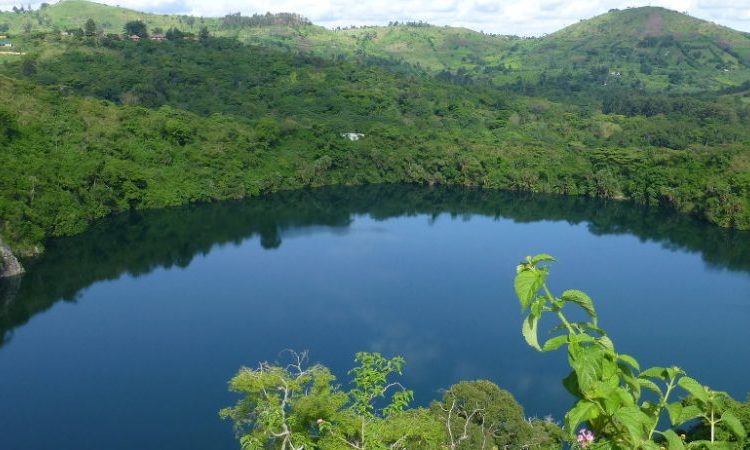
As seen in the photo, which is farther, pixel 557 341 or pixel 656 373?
pixel 656 373

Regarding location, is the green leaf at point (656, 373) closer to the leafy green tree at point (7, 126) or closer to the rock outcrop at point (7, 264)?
the rock outcrop at point (7, 264)

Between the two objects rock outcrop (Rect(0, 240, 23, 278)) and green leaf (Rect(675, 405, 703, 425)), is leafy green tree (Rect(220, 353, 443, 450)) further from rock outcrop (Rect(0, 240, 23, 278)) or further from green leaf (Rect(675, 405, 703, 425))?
rock outcrop (Rect(0, 240, 23, 278))

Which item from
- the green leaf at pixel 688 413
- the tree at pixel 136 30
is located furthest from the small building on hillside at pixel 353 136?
the green leaf at pixel 688 413

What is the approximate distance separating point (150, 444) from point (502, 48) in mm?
176539

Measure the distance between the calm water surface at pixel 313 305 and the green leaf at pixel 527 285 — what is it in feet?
71.2

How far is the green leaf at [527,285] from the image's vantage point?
2.85m

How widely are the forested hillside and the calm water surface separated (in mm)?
3416

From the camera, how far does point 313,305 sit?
117ft

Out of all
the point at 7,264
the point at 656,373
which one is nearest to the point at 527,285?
the point at 656,373

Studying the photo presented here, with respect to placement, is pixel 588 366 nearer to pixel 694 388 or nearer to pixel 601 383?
pixel 601 383

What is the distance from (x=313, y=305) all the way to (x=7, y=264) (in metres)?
18.3

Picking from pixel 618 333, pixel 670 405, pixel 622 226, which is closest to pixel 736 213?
pixel 622 226

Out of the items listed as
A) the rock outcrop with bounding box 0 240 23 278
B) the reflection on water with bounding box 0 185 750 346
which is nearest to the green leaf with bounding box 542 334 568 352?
the reflection on water with bounding box 0 185 750 346

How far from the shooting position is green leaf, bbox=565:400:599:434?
2.76 metres
